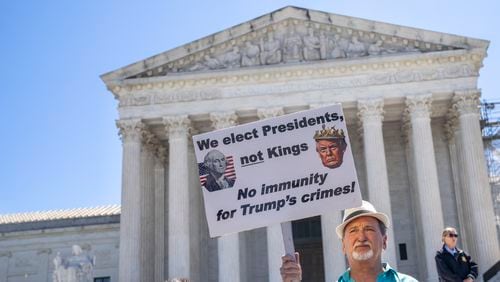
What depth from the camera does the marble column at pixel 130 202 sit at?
35.5 m

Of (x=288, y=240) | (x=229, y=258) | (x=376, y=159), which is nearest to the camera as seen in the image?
(x=288, y=240)

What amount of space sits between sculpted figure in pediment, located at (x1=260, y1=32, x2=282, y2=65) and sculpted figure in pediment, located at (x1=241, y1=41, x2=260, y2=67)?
28 centimetres

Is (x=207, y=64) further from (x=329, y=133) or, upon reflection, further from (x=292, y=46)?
(x=329, y=133)

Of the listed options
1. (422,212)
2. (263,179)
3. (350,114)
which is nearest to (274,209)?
(263,179)

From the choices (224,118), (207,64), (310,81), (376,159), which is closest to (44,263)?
(224,118)

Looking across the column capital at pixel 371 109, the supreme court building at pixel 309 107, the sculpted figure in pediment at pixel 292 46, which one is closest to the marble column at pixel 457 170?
the supreme court building at pixel 309 107

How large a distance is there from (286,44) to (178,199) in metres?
10.3

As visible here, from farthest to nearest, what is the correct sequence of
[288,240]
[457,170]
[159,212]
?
[159,212], [457,170], [288,240]

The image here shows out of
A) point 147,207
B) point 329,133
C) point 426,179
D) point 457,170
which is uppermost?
point 457,170

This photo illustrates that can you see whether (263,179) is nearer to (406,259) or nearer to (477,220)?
(477,220)

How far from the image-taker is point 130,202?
36344 mm

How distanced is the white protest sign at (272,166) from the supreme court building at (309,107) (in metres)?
27.1

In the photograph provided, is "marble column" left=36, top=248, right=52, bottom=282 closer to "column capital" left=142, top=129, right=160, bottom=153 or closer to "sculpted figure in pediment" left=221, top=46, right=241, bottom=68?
"column capital" left=142, top=129, right=160, bottom=153

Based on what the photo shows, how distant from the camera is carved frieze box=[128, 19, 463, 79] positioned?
120 ft
